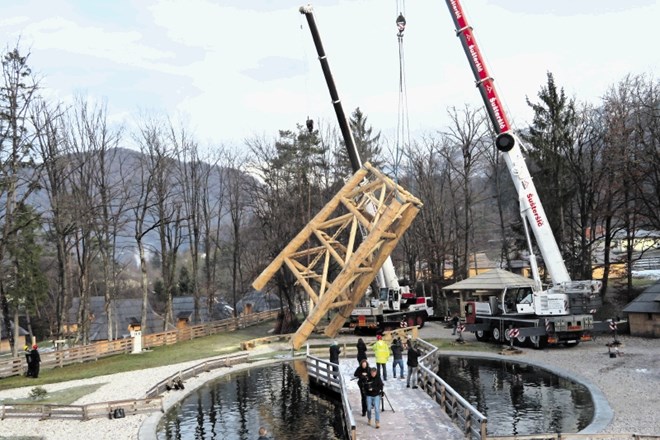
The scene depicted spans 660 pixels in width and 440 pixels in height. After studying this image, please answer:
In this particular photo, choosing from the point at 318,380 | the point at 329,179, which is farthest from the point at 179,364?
the point at 329,179

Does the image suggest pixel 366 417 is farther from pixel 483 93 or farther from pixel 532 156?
pixel 532 156

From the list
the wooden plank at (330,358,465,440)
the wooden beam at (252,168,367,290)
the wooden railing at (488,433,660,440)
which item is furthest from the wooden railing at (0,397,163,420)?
the wooden railing at (488,433,660,440)

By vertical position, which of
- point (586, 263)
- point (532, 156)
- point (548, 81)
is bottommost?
point (586, 263)

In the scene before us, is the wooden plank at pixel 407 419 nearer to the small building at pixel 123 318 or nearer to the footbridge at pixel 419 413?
the footbridge at pixel 419 413

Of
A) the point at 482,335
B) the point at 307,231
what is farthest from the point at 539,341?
the point at 307,231

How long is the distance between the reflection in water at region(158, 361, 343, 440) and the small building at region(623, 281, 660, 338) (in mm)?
15828

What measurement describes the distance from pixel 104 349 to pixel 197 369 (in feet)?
31.1

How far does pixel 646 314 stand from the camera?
25516 millimetres

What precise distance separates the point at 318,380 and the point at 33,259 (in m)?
34.2

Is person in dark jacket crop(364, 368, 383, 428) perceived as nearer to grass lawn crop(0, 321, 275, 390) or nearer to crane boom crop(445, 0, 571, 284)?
crane boom crop(445, 0, 571, 284)

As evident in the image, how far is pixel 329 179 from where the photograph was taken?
151 ft

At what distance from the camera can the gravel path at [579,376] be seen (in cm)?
1360

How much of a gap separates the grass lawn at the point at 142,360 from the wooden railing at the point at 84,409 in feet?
19.6

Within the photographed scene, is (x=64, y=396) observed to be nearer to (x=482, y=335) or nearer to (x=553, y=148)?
(x=482, y=335)
